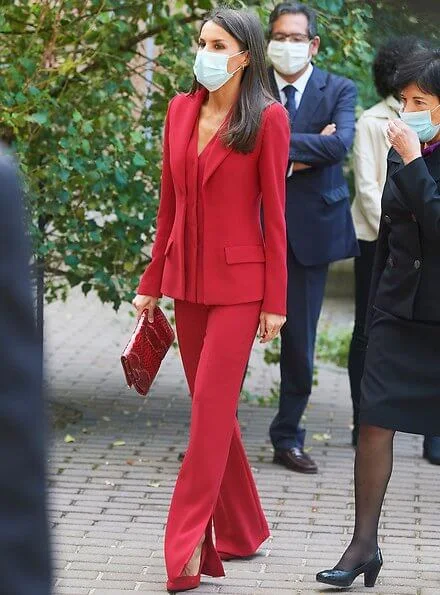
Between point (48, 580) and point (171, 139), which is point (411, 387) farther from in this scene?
point (48, 580)

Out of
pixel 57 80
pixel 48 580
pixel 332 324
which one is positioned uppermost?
pixel 48 580

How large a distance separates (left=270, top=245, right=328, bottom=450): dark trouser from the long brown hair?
71.0 inches

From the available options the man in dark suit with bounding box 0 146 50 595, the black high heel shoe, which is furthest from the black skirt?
the man in dark suit with bounding box 0 146 50 595

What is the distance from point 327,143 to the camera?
6.62 m

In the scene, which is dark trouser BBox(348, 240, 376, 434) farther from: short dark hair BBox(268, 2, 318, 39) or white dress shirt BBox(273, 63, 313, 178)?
short dark hair BBox(268, 2, 318, 39)

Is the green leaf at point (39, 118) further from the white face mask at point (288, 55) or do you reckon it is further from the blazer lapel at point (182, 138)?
the blazer lapel at point (182, 138)

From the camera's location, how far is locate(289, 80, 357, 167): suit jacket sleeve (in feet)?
21.7

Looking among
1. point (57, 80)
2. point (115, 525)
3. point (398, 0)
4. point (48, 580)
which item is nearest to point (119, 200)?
point (57, 80)

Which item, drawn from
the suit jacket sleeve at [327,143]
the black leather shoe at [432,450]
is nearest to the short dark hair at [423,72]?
the suit jacket sleeve at [327,143]

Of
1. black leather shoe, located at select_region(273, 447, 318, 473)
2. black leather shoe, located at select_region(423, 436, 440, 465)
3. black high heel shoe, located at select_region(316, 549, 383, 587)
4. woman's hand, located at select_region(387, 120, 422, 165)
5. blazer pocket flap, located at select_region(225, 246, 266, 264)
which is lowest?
black leather shoe, located at select_region(423, 436, 440, 465)

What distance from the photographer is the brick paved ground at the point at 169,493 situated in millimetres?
5254

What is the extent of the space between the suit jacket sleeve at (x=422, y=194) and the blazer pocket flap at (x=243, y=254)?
57 centimetres

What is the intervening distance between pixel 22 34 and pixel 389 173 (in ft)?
9.24

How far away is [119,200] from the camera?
718cm
